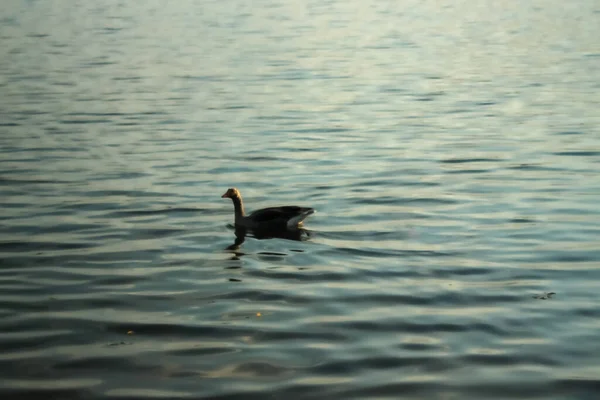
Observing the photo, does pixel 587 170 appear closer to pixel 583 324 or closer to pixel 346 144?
pixel 346 144

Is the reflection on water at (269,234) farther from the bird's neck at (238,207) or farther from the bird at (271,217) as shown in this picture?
the bird's neck at (238,207)

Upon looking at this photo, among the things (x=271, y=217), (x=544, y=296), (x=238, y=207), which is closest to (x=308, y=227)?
(x=271, y=217)

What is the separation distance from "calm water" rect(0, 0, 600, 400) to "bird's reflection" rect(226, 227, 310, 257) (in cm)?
16

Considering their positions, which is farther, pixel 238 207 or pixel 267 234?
pixel 238 207

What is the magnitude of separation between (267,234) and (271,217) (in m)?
0.28

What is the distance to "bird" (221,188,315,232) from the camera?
16.4 m

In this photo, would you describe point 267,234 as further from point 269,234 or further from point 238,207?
point 238,207

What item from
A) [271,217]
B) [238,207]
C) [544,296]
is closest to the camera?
[544,296]

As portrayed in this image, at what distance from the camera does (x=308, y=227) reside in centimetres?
1691

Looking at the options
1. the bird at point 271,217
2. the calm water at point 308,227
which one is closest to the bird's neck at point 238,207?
the bird at point 271,217

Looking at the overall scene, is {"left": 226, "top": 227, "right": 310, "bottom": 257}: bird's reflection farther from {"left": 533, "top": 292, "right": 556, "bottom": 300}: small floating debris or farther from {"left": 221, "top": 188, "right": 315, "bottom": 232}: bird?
{"left": 533, "top": 292, "right": 556, "bottom": 300}: small floating debris

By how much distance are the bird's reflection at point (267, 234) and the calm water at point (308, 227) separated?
157 millimetres

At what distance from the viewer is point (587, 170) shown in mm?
21203

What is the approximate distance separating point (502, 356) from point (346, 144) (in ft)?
48.5
